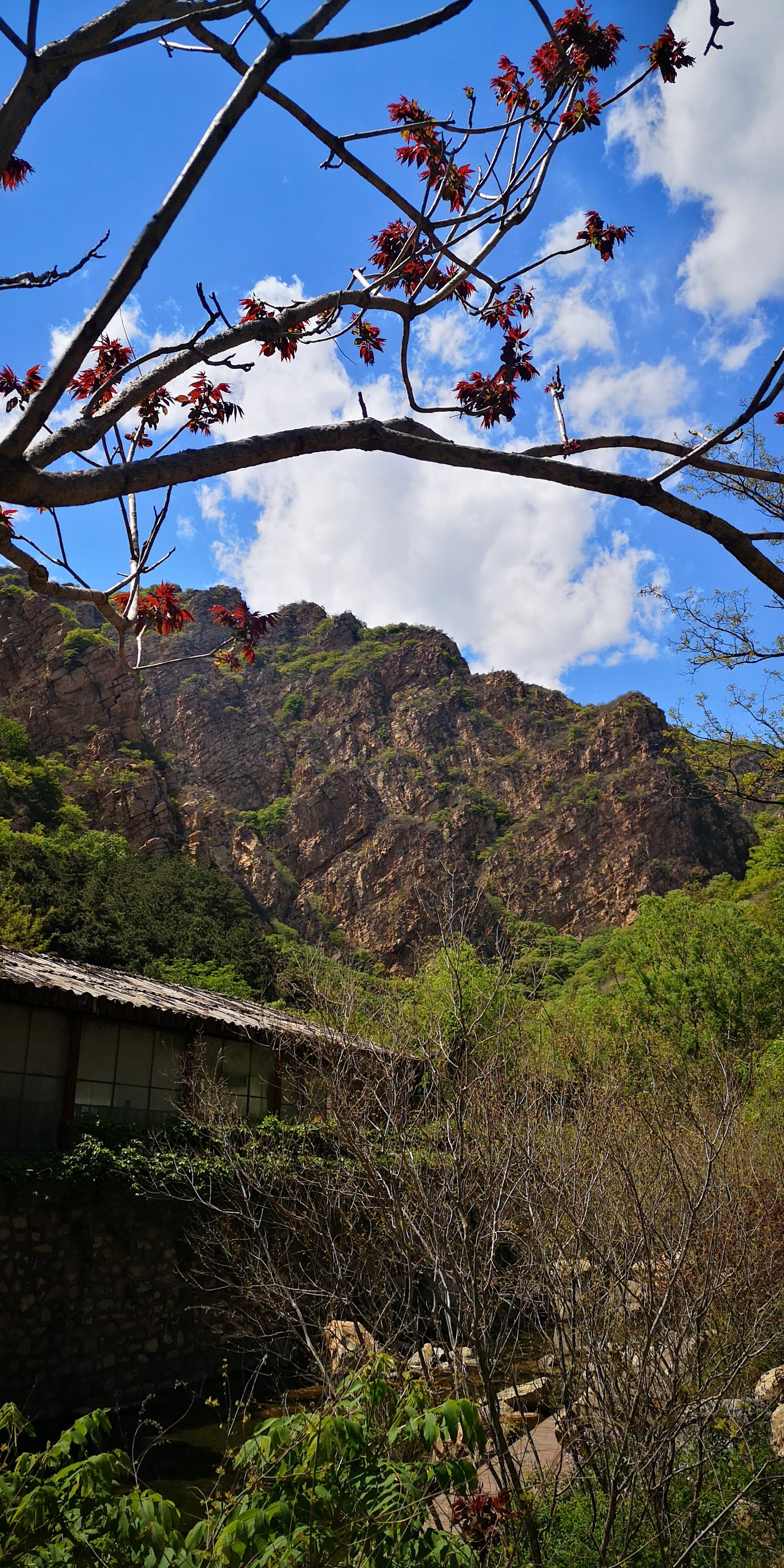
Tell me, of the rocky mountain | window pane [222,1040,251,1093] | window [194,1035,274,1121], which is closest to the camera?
window [194,1035,274,1121]

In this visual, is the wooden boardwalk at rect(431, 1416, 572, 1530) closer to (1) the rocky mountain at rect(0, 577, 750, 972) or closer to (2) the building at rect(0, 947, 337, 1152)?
(2) the building at rect(0, 947, 337, 1152)

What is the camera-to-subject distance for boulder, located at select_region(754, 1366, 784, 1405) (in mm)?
7744

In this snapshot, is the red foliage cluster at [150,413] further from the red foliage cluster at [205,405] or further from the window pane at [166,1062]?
the window pane at [166,1062]

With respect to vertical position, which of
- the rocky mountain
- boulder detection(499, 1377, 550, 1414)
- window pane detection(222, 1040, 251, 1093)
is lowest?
boulder detection(499, 1377, 550, 1414)

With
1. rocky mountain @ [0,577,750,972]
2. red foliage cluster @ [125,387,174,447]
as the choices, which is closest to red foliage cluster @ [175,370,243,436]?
red foliage cluster @ [125,387,174,447]

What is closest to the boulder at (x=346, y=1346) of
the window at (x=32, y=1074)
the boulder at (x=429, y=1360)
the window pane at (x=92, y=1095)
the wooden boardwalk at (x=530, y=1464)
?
the boulder at (x=429, y=1360)

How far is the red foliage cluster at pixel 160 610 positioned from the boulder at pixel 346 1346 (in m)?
3.32

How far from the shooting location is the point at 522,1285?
5.86m

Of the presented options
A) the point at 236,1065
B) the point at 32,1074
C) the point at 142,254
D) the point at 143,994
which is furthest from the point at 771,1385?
the point at 142,254

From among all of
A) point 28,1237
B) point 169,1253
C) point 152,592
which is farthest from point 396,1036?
point 169,1253

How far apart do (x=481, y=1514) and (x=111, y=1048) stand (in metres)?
8.96

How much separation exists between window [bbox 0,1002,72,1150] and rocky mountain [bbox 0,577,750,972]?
97.4ft

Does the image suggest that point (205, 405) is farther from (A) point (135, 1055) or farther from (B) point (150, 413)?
(A) point (135, 1055)

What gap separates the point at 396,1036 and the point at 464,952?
106 centimetres
